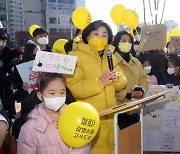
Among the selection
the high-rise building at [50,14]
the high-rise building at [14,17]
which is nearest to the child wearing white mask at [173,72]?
the high-rise building at [14,17]

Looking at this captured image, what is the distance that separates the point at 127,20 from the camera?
6.01 meters

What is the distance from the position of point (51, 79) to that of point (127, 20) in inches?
157

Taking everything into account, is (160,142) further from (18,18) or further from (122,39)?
(18,18)

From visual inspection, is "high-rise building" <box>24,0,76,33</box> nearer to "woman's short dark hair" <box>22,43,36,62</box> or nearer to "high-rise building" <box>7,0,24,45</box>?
"high-rise building" <box>7,0,24,45</box>

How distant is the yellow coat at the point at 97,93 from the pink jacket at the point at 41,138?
590mm

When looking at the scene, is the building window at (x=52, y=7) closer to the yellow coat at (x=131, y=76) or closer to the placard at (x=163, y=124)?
the placard at (x=163, y=124)

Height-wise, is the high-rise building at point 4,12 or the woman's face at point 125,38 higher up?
the high-rise building at point 4,12

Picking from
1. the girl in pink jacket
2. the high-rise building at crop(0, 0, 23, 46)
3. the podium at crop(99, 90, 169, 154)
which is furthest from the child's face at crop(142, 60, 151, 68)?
the high-rise building at crop(0, 0, 23, 46)

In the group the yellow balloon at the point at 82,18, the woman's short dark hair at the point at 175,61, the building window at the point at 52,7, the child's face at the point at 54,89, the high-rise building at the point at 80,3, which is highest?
the high-rise building at the point at 80,3

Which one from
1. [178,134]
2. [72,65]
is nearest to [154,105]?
[178,134]

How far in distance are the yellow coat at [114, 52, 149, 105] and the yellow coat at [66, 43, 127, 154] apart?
0.29 meters

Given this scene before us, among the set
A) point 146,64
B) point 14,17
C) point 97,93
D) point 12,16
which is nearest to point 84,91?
point 97,93

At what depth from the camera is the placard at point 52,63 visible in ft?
7.16

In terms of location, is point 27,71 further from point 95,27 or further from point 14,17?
point 14,17
